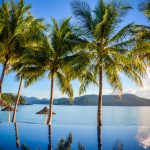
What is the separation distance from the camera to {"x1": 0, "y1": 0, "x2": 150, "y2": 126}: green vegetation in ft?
46.7

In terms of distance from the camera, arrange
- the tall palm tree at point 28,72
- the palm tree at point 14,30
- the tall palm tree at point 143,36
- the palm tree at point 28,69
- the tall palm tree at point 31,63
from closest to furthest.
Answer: the tall palm tree at point 143,36 < the palm tree at point 14,30 < the tall palm tree at point 31,63 < the palm tree at point 28,69 < the tall palm tree at point 28,72

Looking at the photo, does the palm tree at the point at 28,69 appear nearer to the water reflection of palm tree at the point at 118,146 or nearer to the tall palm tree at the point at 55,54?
the tall palm tree at the point at 55,54

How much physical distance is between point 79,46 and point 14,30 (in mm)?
4185

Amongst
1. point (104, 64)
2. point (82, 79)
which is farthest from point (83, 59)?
point (82, 79)

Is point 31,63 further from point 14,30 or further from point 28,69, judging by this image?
point 14,30

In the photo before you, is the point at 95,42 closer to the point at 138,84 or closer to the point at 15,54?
the point at 138,84

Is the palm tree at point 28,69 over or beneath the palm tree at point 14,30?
beneath

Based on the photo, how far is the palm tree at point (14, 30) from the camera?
639 inches

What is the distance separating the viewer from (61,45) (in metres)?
17.8

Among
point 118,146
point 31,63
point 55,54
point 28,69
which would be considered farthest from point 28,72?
point 118,146

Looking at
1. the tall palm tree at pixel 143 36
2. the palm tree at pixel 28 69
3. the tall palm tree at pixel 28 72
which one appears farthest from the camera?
the tall palm tree at pixel 28 72

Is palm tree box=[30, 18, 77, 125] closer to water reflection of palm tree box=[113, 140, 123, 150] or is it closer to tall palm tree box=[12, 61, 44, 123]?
tall palm tree box=[12, 61, 44, 123]

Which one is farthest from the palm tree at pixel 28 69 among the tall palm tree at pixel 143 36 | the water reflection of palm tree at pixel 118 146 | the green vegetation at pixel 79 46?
the water reflection of palm tree at pixel 118 146

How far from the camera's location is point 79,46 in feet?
48.4
